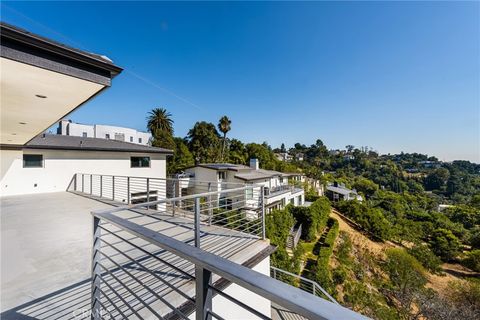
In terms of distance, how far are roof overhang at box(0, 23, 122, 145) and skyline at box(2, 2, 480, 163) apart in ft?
4.19

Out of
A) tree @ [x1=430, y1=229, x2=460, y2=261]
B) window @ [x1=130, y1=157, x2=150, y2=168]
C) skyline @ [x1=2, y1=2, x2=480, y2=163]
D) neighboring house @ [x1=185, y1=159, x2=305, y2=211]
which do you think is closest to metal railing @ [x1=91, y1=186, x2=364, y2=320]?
skyline @ [x1=2, y1=2, x2=480, y2=163]

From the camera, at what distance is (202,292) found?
0.91m

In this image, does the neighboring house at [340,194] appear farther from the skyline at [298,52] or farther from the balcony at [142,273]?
the balcony at [142,273]

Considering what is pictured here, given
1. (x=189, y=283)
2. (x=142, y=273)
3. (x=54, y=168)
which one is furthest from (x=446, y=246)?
(x=54, y=168)

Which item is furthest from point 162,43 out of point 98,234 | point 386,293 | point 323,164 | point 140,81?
point 323,164

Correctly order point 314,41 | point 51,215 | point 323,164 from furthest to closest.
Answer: point 323,164
point 314,41
point 51,215

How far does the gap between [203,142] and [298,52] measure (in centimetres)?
2240

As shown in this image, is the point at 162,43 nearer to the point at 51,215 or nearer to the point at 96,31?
the point at 96,31

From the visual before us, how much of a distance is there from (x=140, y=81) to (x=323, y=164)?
63.6m

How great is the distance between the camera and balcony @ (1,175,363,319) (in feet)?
2.54

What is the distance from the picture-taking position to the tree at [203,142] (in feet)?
102

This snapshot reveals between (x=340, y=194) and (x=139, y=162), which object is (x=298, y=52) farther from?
(x=340, y=194)

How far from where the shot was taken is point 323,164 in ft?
221

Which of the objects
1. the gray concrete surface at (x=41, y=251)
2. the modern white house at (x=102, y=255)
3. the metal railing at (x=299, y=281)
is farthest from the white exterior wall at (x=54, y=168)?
the metal railing at (x=299, y=281)
